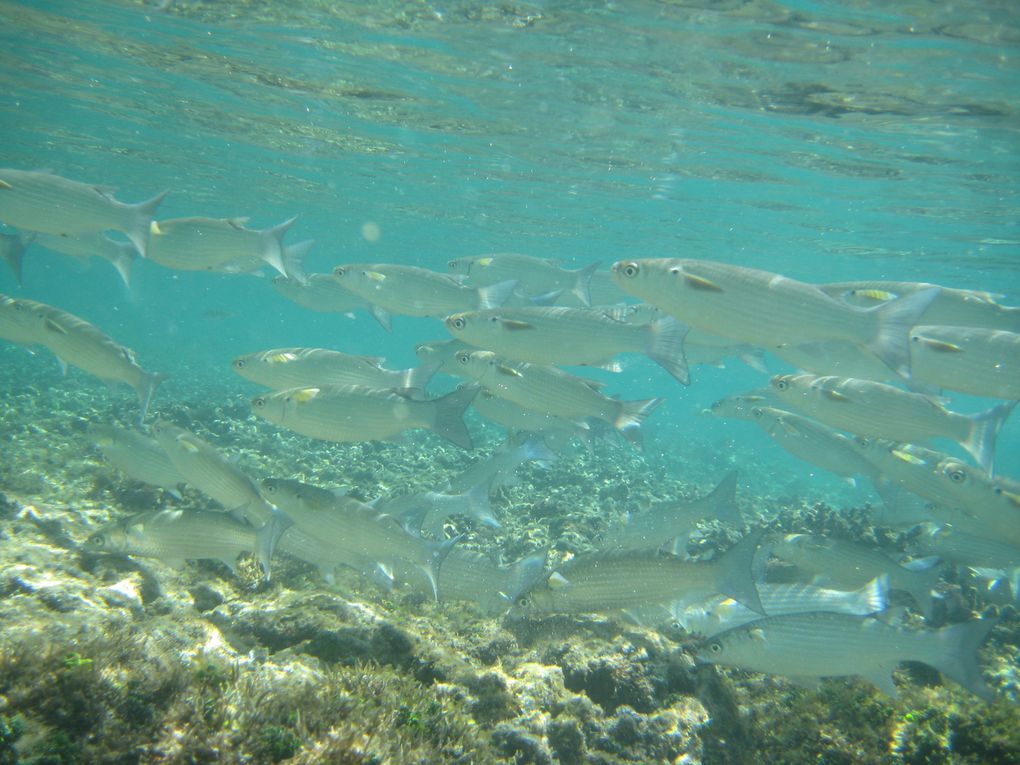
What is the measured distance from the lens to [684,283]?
4543mm

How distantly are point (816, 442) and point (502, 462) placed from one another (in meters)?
4.58

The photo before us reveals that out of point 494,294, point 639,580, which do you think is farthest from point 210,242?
point 639,580

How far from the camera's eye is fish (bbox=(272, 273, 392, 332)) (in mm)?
9414

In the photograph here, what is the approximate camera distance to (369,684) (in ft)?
11.1

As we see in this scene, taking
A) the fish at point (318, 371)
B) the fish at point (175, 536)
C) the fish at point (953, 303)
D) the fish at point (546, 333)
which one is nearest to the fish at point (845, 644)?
the fish at point (546, 333)

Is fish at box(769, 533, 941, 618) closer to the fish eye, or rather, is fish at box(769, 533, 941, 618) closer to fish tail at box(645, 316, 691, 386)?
fish tail at box(645, 316, 691, 386)

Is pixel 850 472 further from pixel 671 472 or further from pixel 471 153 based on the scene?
pixel 471 153

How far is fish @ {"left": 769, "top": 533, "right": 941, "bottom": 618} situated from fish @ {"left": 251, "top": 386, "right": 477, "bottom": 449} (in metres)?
4.20

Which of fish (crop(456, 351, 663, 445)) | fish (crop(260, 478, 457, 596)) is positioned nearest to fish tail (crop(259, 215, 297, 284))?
fish (crop(456, 351, 663, 445))

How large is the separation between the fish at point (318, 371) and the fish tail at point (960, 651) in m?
5.17

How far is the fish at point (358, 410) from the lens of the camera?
5.53m

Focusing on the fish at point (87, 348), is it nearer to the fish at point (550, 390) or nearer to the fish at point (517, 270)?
the fish at point (550, 390)

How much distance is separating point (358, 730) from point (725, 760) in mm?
2965

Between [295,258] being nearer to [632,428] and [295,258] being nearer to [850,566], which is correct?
[632,428]
